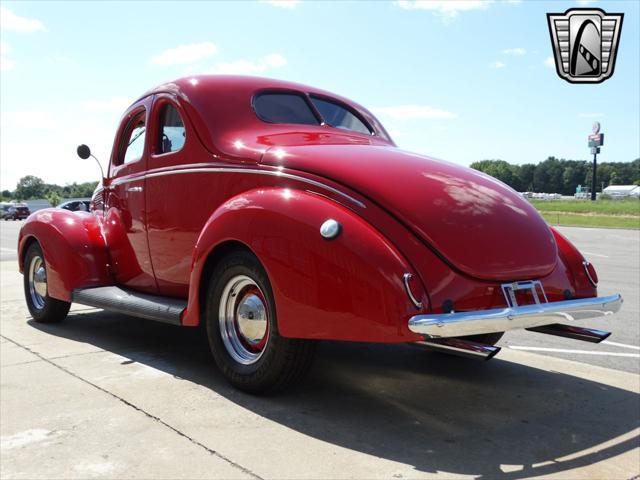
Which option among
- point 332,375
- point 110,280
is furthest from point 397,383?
point 110,280

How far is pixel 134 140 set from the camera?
521 centimetres

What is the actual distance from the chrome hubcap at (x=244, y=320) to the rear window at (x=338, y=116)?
5.60ft

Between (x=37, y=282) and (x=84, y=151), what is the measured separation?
1285mm

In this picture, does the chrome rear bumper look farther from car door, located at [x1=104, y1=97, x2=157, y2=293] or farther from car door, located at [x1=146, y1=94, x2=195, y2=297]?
car door, located at [x1=104, y1=97, x2=157, y2=293]

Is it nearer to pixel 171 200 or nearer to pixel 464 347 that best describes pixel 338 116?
pixel 171 200

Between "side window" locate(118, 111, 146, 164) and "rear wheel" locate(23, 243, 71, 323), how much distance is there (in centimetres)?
120

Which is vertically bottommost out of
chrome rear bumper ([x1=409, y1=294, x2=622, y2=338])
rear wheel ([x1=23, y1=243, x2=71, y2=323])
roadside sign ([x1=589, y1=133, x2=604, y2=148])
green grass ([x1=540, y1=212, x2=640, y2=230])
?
green grass ([x1=540, y1=212, x2=640, y2=230])

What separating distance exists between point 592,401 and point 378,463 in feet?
5.58

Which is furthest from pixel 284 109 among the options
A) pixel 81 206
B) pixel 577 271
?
pixel 81 206

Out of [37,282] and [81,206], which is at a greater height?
[81,206]

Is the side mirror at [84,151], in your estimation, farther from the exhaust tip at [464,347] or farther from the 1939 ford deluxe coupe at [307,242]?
the exhaust tip at [464,347]

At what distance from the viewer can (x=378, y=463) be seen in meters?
2.67

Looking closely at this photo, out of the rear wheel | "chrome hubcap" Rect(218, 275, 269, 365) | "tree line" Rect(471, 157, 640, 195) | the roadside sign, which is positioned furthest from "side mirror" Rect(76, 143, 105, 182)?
"tree line" Rect(471, 157, 640, 195)

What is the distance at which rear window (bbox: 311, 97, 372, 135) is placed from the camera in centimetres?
480
